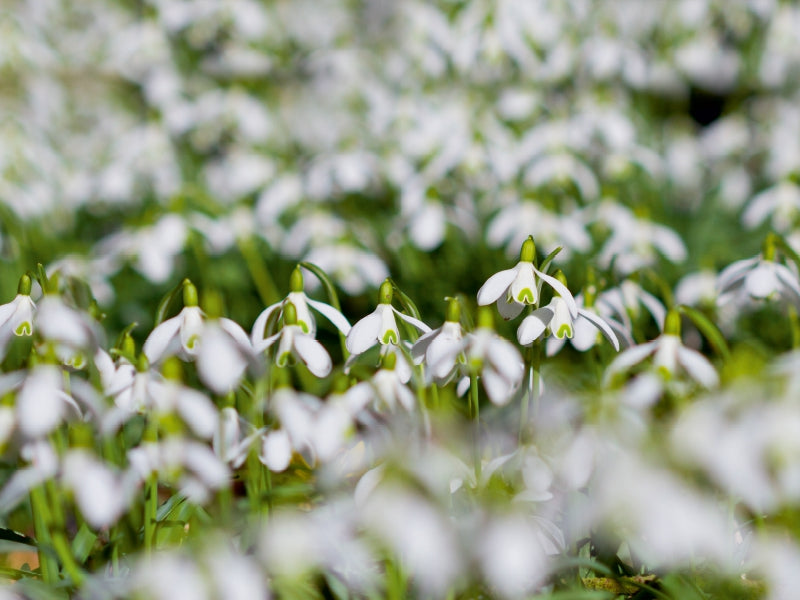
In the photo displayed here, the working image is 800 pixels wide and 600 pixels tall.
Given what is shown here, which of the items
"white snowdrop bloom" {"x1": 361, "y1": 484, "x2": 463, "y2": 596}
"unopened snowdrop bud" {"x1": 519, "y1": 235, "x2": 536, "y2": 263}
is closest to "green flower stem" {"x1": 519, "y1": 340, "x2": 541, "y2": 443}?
"unopened snowdrop bud" {"x1": 519, "y1": 235, "x2": 536, "y2": 263}

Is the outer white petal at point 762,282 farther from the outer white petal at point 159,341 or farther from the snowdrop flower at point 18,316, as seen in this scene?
the snowdrop flower at point 18,316

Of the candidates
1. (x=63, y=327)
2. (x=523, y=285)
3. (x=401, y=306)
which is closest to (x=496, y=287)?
(x=523, y=285)

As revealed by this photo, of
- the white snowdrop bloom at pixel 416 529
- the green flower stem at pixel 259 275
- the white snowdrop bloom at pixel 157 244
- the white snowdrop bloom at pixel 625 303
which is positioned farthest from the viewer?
the green flower stem at pixel 259 275

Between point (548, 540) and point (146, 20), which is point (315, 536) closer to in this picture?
point (548, 540)

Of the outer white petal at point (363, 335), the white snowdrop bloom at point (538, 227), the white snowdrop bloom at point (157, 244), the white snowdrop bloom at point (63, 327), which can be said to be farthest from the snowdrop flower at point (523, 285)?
the white snowdrop bloom at point (157, 244)

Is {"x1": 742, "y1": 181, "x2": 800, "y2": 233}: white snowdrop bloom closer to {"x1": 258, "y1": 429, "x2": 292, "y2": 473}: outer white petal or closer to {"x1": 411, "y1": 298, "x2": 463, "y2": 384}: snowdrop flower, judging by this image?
{"x1": 411, "y1": 298, "x2": 463, "y2": 384}: snowdrop flower

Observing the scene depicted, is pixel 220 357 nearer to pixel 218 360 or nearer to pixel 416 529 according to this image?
pixel 218 360
